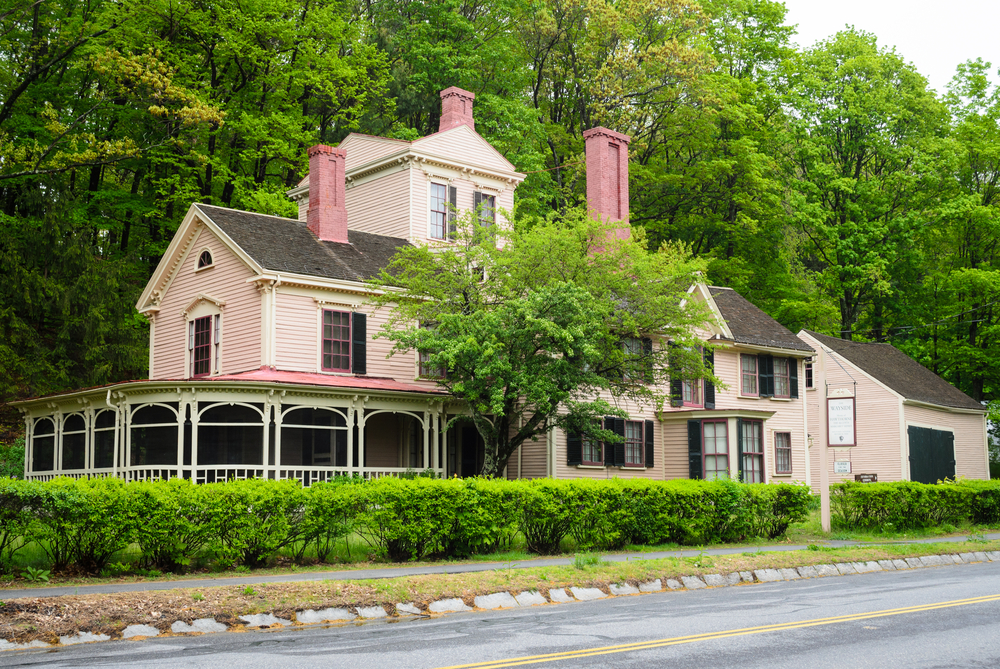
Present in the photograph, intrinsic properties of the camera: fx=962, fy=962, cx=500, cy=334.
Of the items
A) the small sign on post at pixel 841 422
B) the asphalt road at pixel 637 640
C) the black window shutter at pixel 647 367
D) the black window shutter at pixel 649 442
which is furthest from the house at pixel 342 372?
the asphalt road at pixel 637 640

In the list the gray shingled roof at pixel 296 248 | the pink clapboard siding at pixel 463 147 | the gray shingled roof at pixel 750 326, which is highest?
the pink clapboard siding at pixel 463 147

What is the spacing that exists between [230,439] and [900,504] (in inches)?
681

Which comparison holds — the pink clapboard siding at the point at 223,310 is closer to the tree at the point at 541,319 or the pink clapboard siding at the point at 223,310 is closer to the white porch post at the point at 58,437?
the tree at the point at 541,319

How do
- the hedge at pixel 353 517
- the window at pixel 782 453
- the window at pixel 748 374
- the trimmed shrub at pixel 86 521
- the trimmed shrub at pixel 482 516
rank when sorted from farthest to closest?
1. the window at pixel 748 374
2. the window at pixel 782 453
3. the trimmed shrub at pixel 482 516
4. the hedge at pixel 353 517
5. the trimmed shrub at pixel 86 521

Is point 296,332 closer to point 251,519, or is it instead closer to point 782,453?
point 251,519

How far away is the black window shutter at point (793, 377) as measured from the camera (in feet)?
121

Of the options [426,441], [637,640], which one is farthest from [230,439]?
[637,640]

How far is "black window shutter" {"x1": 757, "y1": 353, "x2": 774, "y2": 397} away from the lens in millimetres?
35812

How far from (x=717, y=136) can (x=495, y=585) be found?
136 ft

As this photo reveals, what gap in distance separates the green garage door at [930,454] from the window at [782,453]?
21.0 feet

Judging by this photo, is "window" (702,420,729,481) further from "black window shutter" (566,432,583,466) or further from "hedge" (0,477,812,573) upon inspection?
"hedge" (0,477,812,573)

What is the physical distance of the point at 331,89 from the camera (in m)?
40.8

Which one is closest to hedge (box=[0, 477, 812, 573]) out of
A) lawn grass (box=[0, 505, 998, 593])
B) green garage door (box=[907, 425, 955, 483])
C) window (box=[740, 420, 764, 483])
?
lawn grass (box=[0, 505, 998, 593])

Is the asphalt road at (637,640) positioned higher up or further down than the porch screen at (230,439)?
further down
